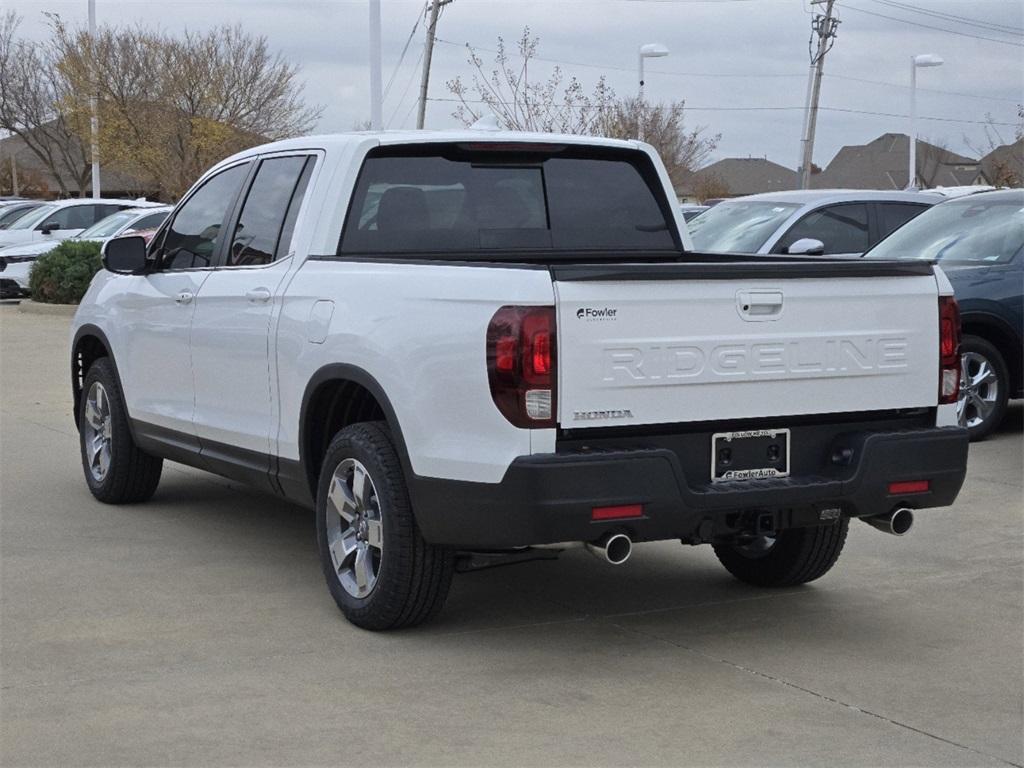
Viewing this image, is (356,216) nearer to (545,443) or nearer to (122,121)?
(545,443)

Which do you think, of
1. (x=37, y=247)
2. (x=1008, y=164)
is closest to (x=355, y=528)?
(x=37, y=247)

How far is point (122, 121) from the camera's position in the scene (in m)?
44.6

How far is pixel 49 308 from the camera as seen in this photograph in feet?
75.9

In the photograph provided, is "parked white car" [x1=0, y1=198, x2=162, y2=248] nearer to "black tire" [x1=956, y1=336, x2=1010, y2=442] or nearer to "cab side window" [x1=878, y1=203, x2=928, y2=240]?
"cab side window" [x1=878, y1=203, x2=928, y2=240]

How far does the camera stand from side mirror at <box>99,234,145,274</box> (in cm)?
797

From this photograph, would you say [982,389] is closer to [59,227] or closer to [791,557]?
[791,557]

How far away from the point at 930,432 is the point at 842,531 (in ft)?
2.92

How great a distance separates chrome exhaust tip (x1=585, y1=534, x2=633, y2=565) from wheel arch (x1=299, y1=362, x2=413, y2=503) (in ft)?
3.33

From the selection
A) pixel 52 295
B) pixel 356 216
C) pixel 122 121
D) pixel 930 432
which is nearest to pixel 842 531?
pixel 930 432

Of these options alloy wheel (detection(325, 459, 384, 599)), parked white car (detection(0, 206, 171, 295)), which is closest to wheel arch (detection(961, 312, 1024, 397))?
alloy wheel (detection(325, 459, 384, 599))

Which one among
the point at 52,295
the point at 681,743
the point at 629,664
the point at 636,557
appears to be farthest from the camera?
the point at 52,295

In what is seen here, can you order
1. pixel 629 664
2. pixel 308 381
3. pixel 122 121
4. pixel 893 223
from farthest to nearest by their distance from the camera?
pixel 122 121
pixel 893 223
pixel 308 381
pixel 629 664

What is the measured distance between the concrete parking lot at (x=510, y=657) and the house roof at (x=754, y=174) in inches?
3591

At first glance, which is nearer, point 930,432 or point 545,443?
point 545,443
